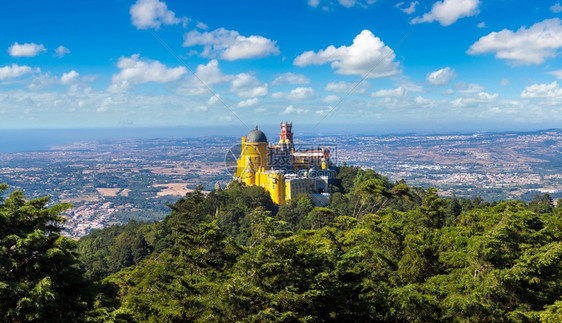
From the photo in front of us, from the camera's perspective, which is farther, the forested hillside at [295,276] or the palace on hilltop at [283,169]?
the palace on hilltop at [283,169]

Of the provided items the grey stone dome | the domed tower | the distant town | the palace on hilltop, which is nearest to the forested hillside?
the palace on hilltop

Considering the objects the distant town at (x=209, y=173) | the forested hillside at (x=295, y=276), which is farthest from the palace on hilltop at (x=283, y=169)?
the forested hillside at (x=295, y=276)

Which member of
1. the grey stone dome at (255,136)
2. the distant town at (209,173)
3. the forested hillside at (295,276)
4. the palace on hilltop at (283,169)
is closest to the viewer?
the forested hillside at (295,276)

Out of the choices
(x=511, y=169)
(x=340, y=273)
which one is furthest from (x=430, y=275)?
(x=511, y=169)

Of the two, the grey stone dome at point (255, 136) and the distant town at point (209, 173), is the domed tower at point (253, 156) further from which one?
the distant town at point (209, 173)

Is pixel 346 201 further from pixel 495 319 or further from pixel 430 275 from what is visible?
pixel 495 319

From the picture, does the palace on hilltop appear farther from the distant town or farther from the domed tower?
the distant town

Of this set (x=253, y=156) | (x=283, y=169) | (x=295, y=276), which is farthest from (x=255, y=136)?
(x=295, y=276)
